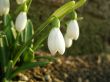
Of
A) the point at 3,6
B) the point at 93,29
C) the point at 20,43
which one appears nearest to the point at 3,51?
the point at 20,43

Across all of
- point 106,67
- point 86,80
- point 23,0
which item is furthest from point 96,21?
point 23,0

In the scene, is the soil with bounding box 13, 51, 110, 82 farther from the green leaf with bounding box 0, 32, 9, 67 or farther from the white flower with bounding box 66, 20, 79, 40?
the white flower with bounding box 66, 20, 79, 40

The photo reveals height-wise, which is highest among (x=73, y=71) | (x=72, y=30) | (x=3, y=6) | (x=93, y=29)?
(x=3, y=6)

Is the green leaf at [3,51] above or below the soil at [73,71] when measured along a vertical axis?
above

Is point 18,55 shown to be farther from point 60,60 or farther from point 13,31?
point 60,60

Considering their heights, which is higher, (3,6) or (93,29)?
(3,6)

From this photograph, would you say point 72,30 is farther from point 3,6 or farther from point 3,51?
point 3,51

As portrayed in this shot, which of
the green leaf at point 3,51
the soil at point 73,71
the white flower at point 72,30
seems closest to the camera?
the white flower at point 72,30

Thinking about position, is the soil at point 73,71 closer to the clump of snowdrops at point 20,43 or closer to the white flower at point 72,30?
the clump of snowdrops at point 20,43

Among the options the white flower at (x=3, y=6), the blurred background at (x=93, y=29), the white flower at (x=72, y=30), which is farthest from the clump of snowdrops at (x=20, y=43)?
A: the blurred background at (x=93, y=29)
